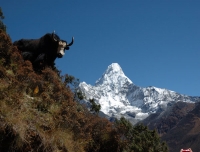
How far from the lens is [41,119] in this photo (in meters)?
10.3

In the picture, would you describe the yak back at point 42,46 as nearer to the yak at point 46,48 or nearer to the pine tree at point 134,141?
the yak at point 46,48

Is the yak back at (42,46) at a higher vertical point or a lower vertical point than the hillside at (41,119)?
higher

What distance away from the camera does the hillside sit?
899 centimetres

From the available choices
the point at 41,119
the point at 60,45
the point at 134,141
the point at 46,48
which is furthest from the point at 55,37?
the point at 41,119

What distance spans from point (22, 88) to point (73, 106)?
3030mm

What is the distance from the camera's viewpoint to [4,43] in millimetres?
12938

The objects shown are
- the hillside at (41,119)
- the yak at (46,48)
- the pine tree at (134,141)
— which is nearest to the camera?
the hillside at (41,119)

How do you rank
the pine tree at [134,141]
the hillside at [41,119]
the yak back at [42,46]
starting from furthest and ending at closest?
the yak back at [42,46]
the pine tree at [134,141]
the hillside at [41,119]

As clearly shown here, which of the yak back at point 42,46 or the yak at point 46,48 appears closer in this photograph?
the yak at point 46,48

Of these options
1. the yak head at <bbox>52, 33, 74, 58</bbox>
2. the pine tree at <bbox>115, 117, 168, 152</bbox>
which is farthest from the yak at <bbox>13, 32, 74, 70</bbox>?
the pine tree at <bbox>115, 117, 168, 152</bbox>

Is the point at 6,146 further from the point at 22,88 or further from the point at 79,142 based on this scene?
the point at 79,142

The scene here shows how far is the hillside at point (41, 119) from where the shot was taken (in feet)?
29.5

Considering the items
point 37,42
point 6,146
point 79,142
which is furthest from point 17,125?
point 37,42

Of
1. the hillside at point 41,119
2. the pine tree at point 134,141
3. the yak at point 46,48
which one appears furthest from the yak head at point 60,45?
the pine tree at point 134,141
